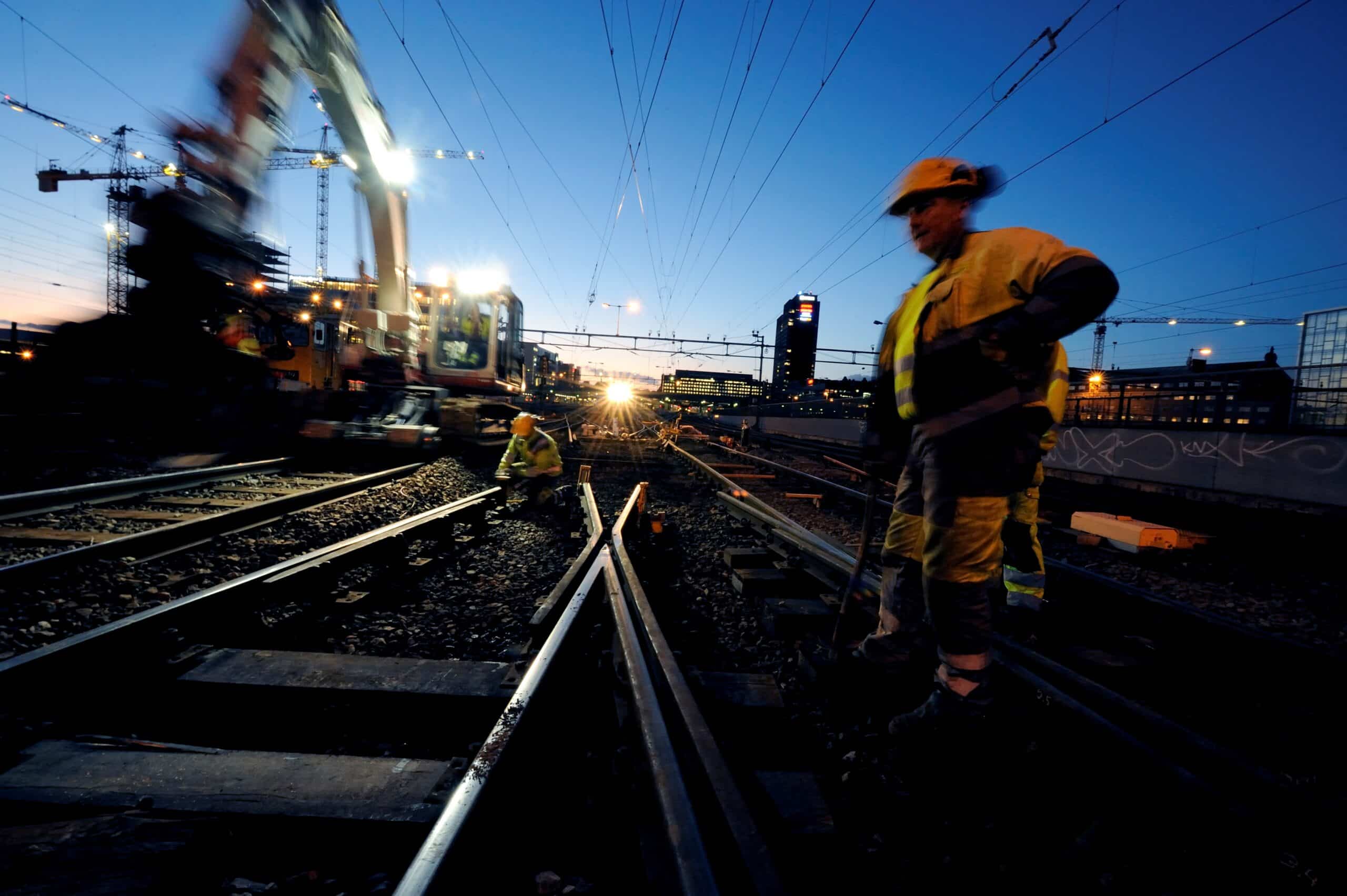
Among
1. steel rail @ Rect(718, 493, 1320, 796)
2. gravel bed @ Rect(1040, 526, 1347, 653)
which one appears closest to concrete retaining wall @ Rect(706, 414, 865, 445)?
gravel bed @ Rect(1040, 526, 1347, 653)

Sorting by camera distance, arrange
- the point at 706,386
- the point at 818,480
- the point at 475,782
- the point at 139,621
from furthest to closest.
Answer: the point at 706,386
the point at 818,480
the point at 139,621
the point at 475,782

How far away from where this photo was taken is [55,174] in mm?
40469

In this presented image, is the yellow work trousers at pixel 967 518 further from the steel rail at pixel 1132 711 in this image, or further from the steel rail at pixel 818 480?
the steel rail at pixel 818 480

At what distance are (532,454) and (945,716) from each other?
6.40 metres

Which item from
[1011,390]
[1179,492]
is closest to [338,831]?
[1011,390]

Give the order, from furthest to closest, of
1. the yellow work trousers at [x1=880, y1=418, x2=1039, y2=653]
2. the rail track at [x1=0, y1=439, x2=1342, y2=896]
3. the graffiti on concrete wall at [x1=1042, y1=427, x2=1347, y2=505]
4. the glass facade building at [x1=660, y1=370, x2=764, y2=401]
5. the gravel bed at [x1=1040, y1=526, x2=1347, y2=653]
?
the glass facade building at [x1=660, y1=370, x2=764, y2=401] < the graffiti on concrete wall at [x1=1042, y1=427, x2=1347, y2=505] < the gravel bed at [x1=1040, y1=526, x2=1347, y2=653] < the yellow work trousers at [x1=880, y1=418, x2=1039, y2=653] < the rail track at [x1=0, y1=439, x2=1342, y2=896]

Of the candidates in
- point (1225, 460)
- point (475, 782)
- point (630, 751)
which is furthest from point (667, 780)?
point (1225, 460)

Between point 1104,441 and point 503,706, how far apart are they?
1242 centimetres

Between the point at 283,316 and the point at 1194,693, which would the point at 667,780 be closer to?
the point at 1194,693

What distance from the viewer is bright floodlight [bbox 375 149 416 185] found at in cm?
1208

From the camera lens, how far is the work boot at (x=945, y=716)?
1.83m

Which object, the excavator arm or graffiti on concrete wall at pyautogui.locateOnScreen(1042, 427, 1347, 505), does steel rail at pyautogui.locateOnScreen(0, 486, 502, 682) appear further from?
graffiti on concrete wall at pyautogui.locateOnScreen(1042, 427, 1347, 505)

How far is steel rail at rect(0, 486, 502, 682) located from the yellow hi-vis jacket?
129 inches

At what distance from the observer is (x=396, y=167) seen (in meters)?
12.5
